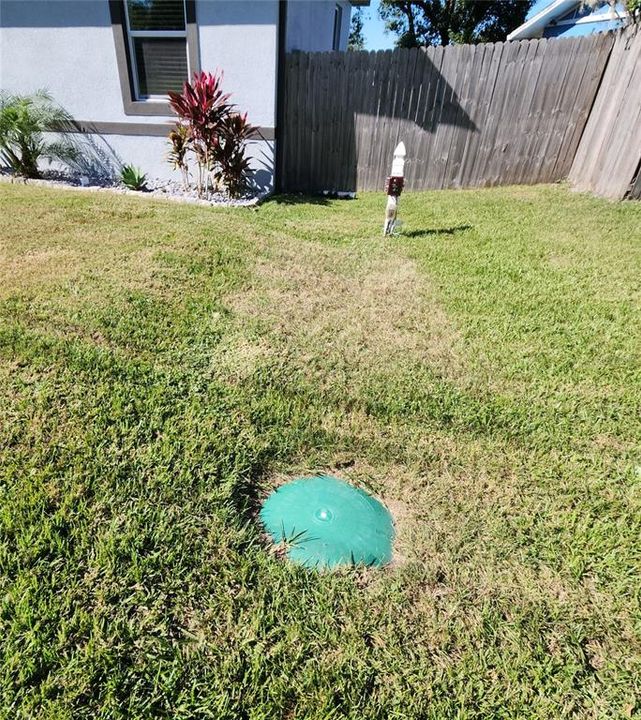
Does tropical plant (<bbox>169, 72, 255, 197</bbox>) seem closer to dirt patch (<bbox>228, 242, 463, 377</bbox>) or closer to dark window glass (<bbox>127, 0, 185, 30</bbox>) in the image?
dark window glass (<bbox>127, 0, 185, 30</bbox>)

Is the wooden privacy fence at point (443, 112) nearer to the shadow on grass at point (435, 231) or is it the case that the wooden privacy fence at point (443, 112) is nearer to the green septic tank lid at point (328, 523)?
the shadow on grass at point (435, 231)

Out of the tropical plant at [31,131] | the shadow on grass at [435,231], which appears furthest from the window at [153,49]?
the shadow on grass at [435,231]

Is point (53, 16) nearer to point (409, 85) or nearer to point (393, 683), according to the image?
point (409, 85)

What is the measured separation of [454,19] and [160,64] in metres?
22.3

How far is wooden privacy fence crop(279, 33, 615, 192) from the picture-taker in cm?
695

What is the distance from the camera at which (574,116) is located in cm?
708

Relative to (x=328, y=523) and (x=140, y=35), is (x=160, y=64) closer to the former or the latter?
(x=140, y=35)

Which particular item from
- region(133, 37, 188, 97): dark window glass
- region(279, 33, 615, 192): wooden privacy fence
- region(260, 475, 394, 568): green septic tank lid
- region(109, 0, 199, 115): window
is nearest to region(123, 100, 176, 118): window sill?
region(109, 0, 199, 115): window

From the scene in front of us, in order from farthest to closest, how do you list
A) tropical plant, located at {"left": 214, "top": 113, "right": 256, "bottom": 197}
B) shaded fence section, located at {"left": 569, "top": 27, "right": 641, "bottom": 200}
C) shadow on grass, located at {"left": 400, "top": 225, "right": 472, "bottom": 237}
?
tropical plant, located at {"left": 214, "top": 113, "right": 256, "bottom": 197}
shaded fence section, located at {"left": 569, "top": 27, "right": 641, "bottom": 200}
shadow on grass, located at {"left": 400, "top": 225, "right": 472, "bottom": 237}

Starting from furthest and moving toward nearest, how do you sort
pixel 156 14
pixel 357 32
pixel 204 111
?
1. pixel 357 32
2. pixel 156 14
3. pixel 204 111

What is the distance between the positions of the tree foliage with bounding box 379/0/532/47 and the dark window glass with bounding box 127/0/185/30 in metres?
21.0

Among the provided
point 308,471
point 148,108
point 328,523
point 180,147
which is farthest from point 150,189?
point 328,523

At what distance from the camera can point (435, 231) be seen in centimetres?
563

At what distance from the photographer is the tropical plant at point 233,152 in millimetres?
6766
